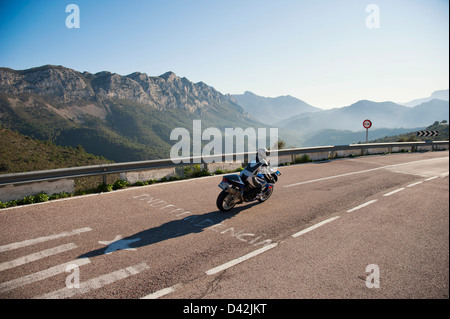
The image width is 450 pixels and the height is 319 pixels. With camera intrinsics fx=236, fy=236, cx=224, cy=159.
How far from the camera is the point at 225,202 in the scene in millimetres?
6391

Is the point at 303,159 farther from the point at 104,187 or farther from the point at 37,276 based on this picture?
the point at 37,276

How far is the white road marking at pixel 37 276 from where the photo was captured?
322cm

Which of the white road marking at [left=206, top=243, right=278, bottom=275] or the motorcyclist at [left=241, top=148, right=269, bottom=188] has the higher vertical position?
the motorcyclist at [left=241, top=148, right=269, bottom=188]

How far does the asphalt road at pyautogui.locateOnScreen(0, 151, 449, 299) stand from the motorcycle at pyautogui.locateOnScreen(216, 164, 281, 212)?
11.8 inches

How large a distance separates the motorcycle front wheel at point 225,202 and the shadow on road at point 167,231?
14 cm

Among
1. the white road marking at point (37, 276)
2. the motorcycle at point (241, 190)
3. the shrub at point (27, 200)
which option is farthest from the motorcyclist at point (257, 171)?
the shrub at point (27, 200)

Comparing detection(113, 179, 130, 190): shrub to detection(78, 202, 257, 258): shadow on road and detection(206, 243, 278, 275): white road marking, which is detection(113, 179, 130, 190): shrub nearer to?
detection(78, 202, 257, 258): shadow on road

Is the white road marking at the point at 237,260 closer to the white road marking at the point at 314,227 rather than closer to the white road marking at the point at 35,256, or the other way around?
the white road marking at the point at 314,227

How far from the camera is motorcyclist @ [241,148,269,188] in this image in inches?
267

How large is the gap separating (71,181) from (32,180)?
3.17 ft

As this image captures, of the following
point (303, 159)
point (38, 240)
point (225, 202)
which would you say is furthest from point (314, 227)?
point (303, 159)

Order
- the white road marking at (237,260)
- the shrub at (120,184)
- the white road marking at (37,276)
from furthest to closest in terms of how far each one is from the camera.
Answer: the shrub at (120,184), the white road marking at (237,260), the white road marking at (37,276)

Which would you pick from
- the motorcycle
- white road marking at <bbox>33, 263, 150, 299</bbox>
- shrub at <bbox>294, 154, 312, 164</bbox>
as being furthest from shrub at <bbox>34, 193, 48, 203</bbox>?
shrub at <bbox>294, 154, 312, 164</bbox>
